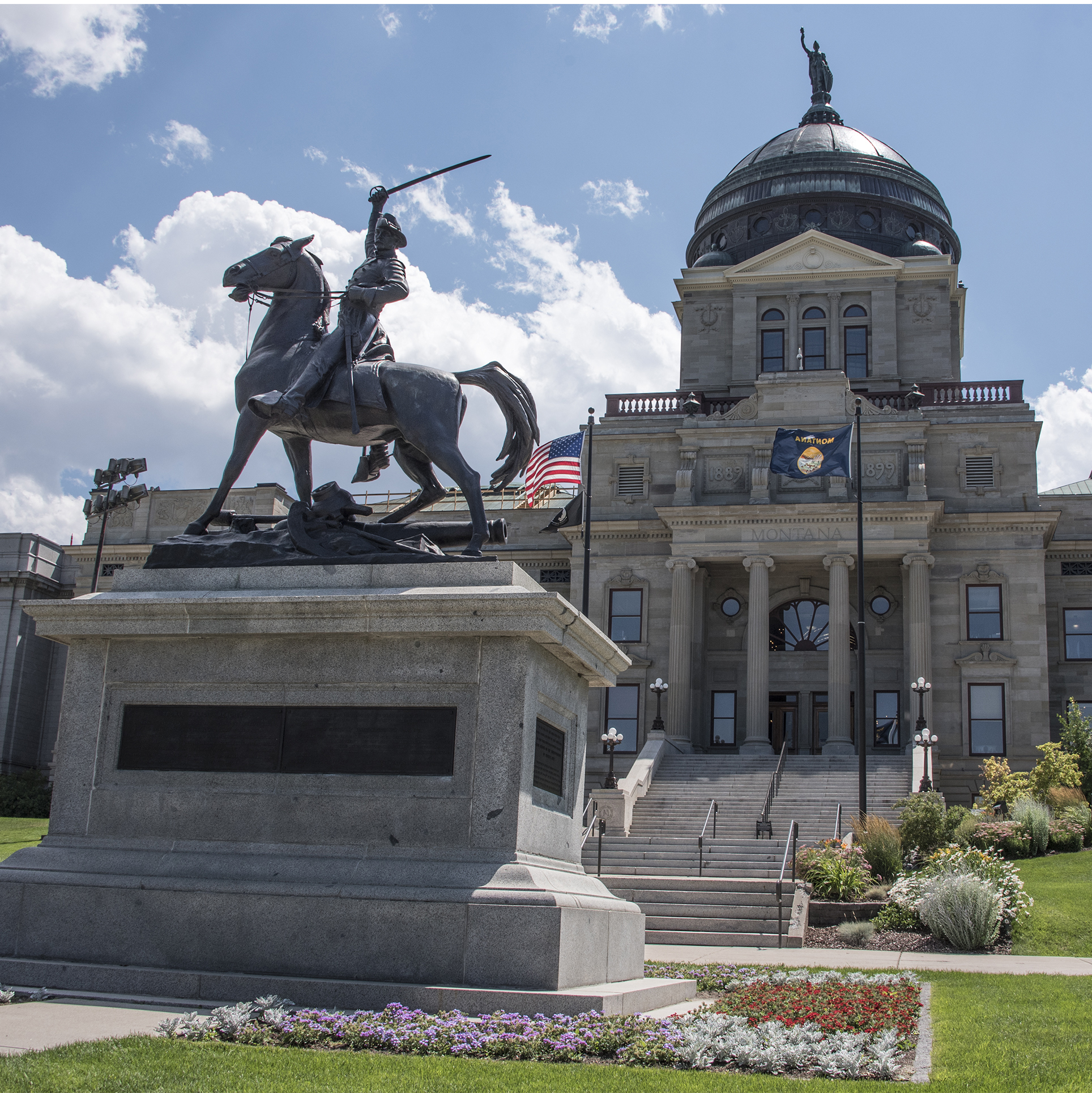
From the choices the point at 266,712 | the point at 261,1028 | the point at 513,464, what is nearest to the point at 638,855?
the point at 513,464

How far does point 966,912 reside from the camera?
752 inches

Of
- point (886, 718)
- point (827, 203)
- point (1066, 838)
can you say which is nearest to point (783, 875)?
point (1066, 838)

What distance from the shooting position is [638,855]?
29453 mm

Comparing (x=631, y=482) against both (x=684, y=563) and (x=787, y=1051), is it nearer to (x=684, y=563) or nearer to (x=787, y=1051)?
(x=684, y=563)

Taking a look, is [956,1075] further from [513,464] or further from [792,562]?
[792,562]

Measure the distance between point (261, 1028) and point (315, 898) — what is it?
4.66 feet

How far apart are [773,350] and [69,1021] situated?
168 ft

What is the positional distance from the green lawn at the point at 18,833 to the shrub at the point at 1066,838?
76.5ft

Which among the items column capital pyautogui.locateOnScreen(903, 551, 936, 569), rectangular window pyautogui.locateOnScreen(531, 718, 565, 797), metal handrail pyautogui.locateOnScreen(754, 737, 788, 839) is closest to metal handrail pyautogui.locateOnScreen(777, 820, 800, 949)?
metal handrail pyautogui.locateOnScreen(754, 737, 788, 839)

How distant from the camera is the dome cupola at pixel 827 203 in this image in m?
59.2

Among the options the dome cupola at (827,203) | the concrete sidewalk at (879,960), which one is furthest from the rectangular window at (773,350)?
the concrete sidewalk at (879,960)

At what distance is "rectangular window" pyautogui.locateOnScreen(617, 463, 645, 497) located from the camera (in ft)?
161

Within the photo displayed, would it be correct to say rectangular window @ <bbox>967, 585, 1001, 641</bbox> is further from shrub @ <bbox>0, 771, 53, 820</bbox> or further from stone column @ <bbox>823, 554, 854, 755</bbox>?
shrub @ <bbox>0, 771, 53, 820</bbox>

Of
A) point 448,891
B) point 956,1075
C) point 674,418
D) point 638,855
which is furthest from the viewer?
point 674,418
